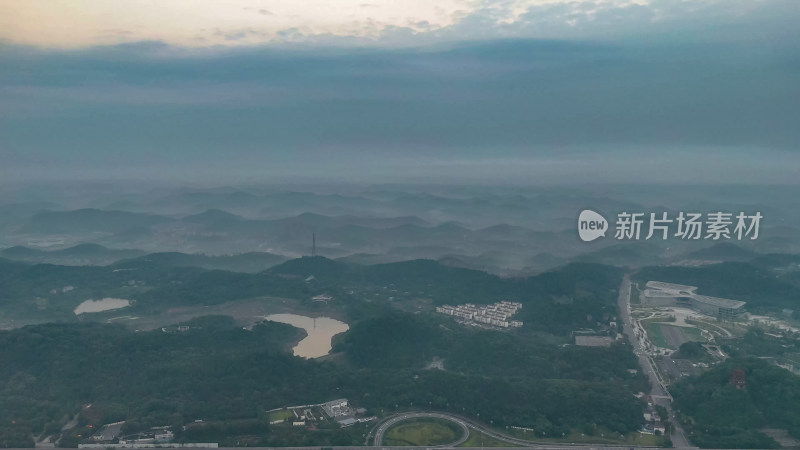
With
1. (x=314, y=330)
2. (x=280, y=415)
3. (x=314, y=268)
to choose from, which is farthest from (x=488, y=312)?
(x=280, y=415)

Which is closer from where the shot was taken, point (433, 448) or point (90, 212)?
point (433, 448)

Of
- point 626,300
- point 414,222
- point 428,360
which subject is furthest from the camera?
point 414,222

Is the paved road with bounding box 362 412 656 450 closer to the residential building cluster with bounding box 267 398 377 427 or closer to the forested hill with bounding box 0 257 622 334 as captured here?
the residential building cluster with bounding box 267 398 377 427

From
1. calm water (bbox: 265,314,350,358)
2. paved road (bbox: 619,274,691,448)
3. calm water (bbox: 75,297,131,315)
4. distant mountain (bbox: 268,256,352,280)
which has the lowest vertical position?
calm water (bbox: 75,297,131,315)

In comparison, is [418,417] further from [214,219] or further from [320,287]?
[214,219]

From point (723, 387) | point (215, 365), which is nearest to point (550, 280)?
point (723, 387)

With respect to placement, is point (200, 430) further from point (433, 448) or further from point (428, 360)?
point (428, 360)

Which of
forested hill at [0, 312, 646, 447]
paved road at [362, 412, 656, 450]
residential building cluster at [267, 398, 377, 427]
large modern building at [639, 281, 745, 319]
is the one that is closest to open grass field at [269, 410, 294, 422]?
residential building cluster at [267, 398, 377, 427]
